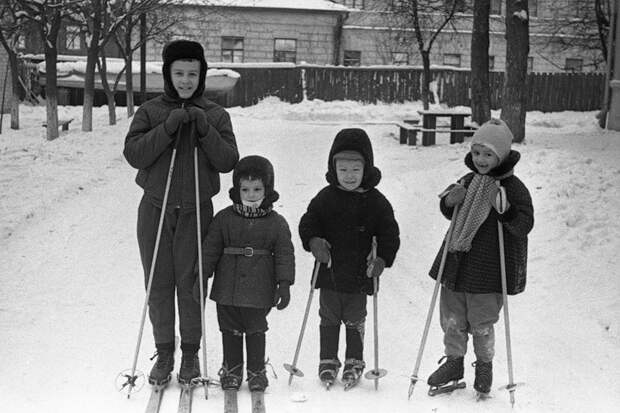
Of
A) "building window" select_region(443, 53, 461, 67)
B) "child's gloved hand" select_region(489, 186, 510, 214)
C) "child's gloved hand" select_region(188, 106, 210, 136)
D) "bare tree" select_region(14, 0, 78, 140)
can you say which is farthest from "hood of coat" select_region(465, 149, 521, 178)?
"building window" select_region(443, 53, 461, 67)

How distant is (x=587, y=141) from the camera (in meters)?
16.6

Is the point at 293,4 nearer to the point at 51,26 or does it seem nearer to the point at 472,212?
the point at 51,26

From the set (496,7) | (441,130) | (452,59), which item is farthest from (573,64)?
(441,130)

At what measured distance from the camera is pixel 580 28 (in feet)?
110

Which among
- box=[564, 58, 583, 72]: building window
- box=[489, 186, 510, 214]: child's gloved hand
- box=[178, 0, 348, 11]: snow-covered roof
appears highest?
box=[178, 0, 348, 11]: snow-covered roof

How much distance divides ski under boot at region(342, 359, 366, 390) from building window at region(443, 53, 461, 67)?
33267mm

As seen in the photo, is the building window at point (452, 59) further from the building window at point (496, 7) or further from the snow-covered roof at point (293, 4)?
the snow-covered roof at point (293, 4)

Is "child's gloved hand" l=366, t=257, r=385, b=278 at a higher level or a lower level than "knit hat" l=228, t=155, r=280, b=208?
lower

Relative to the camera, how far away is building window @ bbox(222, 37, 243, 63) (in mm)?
35688

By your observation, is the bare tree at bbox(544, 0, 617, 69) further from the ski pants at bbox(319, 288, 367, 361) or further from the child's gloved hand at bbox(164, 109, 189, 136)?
the child's gloved hand at bbox(164, 109, 189, 136)

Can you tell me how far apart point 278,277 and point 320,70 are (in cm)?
2597

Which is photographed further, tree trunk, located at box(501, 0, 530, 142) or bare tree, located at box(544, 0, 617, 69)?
bare tree, located at box(544, 0, 617, 69)

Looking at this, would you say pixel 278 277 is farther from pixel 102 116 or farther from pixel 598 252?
pixel 102 116

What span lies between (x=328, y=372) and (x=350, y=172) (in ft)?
3.94
